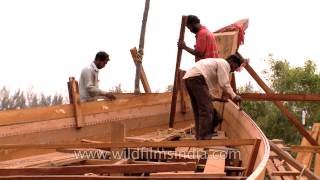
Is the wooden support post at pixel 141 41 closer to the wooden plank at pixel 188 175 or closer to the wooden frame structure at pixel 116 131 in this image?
the wooden frame structure at pixel 116 131

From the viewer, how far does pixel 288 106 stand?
33.9m

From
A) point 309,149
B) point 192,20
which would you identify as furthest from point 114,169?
point 309,149

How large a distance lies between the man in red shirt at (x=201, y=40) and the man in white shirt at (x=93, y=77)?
1.25 metres

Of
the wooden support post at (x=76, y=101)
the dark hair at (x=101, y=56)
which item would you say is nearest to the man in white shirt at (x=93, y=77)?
the dark hair at (x=101, y=56)

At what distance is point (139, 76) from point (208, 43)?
11.7ft

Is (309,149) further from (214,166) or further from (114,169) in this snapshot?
(114,169)

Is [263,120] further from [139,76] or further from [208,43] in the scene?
[208,43]

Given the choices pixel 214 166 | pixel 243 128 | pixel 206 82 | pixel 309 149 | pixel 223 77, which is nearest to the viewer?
pixel 214 166

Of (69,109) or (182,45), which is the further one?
(182,45)

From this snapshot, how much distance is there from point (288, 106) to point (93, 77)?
2707cm

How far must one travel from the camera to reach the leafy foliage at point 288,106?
106ft

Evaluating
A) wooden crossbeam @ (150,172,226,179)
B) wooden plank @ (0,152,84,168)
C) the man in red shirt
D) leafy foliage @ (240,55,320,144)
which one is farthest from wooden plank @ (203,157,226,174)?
leafy foliage @ (240,55,320,144)

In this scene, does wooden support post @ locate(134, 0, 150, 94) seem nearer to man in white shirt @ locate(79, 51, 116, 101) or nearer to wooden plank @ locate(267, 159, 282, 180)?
man in white shirt @ locate(79, 51, 116, 101)

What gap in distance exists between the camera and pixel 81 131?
764cm
